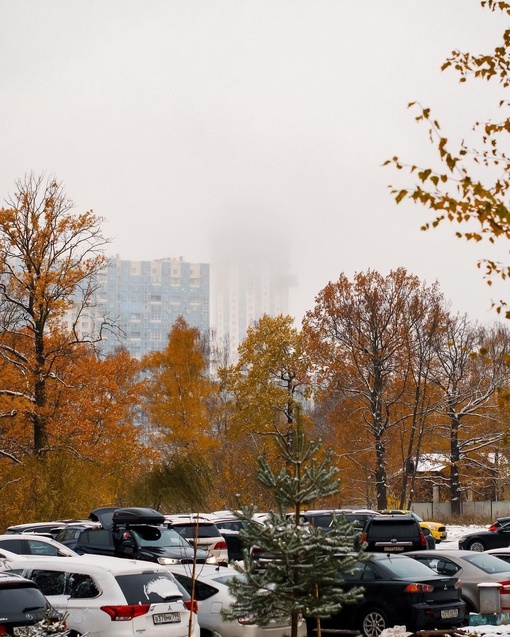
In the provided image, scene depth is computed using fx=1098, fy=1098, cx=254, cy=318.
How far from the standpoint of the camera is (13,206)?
35688 mm

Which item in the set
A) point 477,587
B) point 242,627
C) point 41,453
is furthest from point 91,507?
point 242,627

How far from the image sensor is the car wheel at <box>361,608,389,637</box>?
16.5 metres

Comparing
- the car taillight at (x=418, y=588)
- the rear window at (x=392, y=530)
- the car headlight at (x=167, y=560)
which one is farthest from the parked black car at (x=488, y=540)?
the car taillight at (x=418, y=588)

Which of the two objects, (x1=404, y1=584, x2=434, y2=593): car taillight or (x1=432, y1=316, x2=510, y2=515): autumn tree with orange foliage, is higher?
(x1=432, y1=316, x2=510, y2=515): autumn tree with orange foliage

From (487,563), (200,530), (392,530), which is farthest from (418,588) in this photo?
(392,530)

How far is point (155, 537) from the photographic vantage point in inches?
910

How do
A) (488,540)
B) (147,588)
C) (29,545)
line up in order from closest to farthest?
1. (147,588)
2. (29,545)
3. (488,540)

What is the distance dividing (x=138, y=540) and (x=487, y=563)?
738cm

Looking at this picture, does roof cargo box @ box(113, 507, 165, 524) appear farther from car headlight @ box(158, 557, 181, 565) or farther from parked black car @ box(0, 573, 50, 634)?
parked black car @ box(0, 573, 50, 634)

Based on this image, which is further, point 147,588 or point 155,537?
point 155,537

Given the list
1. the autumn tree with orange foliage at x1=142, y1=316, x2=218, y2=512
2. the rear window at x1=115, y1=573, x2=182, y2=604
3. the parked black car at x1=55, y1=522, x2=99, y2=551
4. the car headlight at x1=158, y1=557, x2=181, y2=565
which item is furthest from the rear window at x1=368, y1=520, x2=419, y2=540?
the autumn tree with orange foliage at x1=142, y1=316, x2=218, y2=512

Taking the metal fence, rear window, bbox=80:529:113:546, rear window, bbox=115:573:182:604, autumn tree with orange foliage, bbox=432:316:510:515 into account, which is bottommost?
rear window, bbox=115:573:182:604

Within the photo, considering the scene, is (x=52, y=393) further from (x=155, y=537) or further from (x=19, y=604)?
(x=19, y=604)

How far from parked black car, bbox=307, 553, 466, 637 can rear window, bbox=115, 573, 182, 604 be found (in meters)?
3.29
